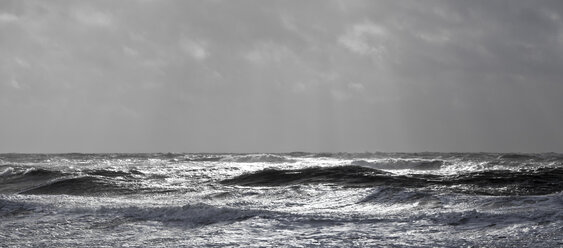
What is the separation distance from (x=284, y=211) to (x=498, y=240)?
16.6 feet

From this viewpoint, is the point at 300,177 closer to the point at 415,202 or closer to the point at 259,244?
the point at 415,202

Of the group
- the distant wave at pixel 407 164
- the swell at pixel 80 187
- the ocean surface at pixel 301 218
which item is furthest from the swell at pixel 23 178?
the distant wave at pixel 407 164

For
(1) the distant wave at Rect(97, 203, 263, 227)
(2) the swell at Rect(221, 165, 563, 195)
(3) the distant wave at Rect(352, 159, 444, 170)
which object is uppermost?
(3) the distant wave at Rect(352, 159, 444, 170)

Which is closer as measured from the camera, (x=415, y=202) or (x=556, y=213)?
(x=556, y=213)

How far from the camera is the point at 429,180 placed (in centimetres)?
2081

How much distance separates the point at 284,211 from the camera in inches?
465

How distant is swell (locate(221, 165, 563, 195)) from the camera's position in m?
16.6

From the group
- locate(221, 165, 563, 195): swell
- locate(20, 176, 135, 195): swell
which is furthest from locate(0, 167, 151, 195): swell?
locate(221, 165, 563, 195): swell

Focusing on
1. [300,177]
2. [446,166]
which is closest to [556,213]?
[300,177]

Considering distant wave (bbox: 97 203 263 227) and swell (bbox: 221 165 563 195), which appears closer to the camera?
distant wave (bbox: 97 203 263 227)

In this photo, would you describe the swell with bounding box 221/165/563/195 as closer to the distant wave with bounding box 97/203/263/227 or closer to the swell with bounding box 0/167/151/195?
the swell with bounding box 0/167/151/195

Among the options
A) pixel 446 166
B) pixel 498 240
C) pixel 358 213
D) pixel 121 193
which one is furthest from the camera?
pixel 446 166

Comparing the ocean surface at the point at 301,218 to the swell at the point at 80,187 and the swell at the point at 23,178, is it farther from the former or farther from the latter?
the swell at the point at 23,178

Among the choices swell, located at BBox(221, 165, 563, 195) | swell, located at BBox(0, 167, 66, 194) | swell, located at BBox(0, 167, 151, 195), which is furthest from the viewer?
swell, located at BBox(0, 167, 66, 194)
